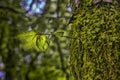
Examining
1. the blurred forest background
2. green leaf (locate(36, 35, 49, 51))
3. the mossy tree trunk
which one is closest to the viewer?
the mossy tree trunk

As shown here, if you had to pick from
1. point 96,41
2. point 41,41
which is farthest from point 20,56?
point 96,41

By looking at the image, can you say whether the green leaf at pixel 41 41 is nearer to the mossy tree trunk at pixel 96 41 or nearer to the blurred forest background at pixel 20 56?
the mossy tree trunk at pixel 96 41

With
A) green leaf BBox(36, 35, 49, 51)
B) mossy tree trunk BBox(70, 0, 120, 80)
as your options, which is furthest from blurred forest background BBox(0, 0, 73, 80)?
mossy tree trunk BBox(70, 0, 120, 80)

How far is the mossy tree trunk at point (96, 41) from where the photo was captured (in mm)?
1201

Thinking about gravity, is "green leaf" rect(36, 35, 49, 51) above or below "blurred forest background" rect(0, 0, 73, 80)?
above

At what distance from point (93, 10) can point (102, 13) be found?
0.04 metres

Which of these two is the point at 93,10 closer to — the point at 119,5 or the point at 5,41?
the point at 119,5

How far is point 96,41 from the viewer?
1247 mm

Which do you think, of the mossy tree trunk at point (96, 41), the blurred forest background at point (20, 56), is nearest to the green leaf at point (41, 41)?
the mossy tree trunk at point (96, 41)

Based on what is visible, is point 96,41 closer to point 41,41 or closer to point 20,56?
point 41,41

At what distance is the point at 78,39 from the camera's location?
1.33 meters

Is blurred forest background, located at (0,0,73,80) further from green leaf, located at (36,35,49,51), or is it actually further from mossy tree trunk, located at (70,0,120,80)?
mossy tree trunk, located at (70,0,120,80)

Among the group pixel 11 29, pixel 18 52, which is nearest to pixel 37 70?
pixel 18 52

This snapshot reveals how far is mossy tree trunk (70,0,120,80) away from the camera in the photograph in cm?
120
